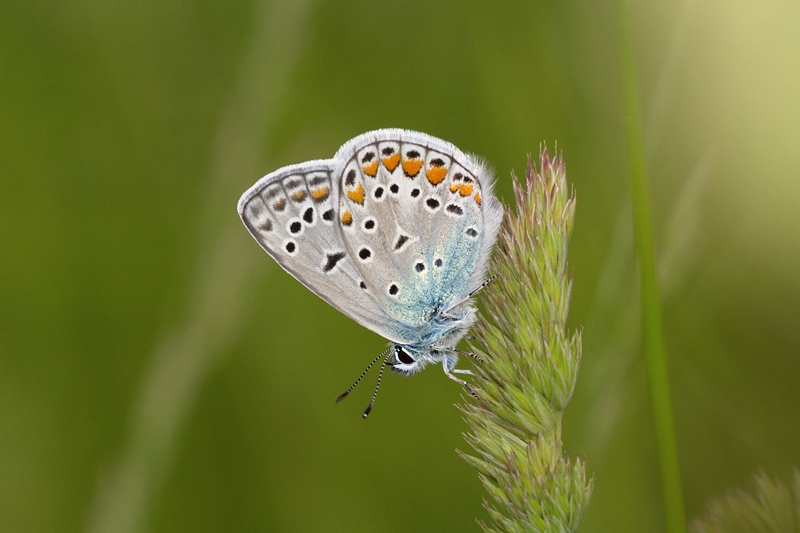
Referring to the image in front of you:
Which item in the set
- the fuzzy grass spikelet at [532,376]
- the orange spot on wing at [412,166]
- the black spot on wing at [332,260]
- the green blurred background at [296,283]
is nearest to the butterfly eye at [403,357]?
the green blurred background at [296,283]

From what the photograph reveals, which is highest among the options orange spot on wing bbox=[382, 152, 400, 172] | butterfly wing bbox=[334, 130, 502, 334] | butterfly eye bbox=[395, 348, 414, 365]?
orange spot on wing bbox=[382, 152, 400, 172]

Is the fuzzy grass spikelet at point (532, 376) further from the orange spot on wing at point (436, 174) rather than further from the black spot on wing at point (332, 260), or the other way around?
the black spot on wing at point (332, 260)

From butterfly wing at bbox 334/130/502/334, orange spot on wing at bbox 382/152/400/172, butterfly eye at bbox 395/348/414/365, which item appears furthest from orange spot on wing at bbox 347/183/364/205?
butterfly eye at bbox 395/348/414/365

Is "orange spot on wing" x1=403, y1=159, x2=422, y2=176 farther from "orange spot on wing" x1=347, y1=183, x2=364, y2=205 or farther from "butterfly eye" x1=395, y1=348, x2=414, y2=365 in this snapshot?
"butterfly eye" x1=395, y1=348, x2=414, y2=365

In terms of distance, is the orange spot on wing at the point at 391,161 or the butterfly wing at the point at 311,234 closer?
the butterfly wing at the point at 311,234

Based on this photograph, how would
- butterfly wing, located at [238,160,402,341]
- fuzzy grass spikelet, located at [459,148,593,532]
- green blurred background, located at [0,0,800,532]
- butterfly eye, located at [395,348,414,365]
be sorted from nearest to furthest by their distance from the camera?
1. fuzzy grass spikelet, located at [459,148,593,532]
2. green blurred background, located at [0,0,800,532]
3. butterfly wing, located at [238,160,402,341]
4. butterfly eye, located at [395,348,414,365]

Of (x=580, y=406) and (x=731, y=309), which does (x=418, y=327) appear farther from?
(x=731, y=309)
